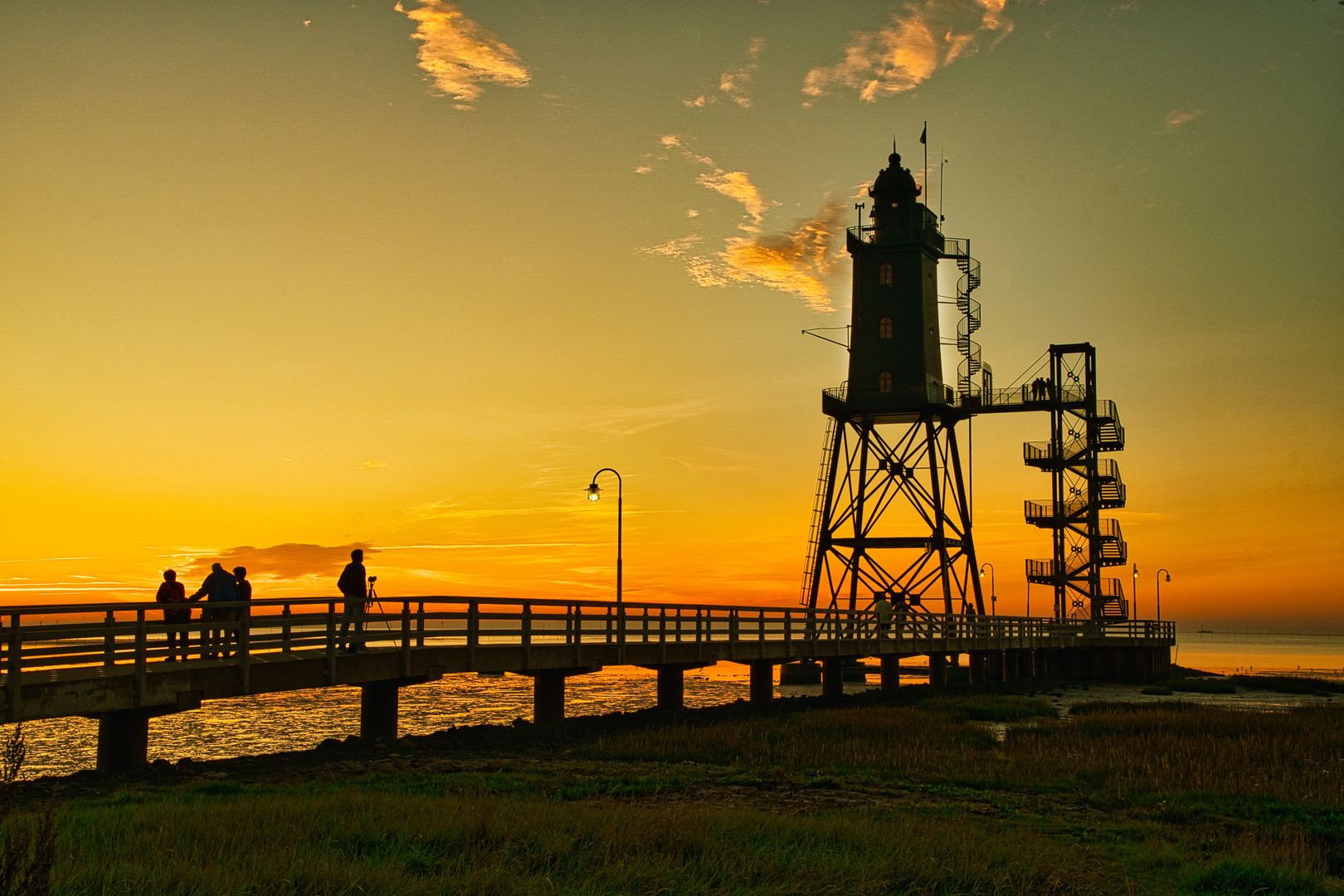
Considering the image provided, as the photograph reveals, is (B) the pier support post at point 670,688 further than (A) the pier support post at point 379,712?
Yes

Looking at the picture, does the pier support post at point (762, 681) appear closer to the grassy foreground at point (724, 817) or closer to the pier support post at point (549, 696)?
the grassy foreground at point (724, 817)

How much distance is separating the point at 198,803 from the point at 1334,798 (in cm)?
1555

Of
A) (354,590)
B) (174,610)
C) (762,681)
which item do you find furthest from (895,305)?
(174,610)

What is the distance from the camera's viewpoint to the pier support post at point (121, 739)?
18.1 m

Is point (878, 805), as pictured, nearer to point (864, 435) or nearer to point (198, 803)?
point (198, 803)

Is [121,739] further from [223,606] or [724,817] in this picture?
[724,817]

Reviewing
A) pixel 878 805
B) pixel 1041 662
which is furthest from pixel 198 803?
pixel 1041 662

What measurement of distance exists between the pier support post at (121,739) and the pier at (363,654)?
0.02 meters

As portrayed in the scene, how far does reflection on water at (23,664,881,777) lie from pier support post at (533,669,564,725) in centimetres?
525

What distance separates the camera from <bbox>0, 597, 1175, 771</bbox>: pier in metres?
16.8

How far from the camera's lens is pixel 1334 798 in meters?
17.9

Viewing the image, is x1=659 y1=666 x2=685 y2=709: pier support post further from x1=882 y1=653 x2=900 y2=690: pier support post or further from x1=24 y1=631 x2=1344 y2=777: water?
x1=882 y1=653 x2=900 y2=690: pier support post

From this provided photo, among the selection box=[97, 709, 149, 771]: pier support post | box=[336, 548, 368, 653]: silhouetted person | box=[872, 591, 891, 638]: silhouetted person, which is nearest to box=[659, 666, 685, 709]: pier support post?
box=[336, 548, 368, 653]: silhouetted person

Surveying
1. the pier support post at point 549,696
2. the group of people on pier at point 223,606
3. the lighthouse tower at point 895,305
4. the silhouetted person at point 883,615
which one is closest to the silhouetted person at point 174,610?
the group of people on pier at point 223,606
